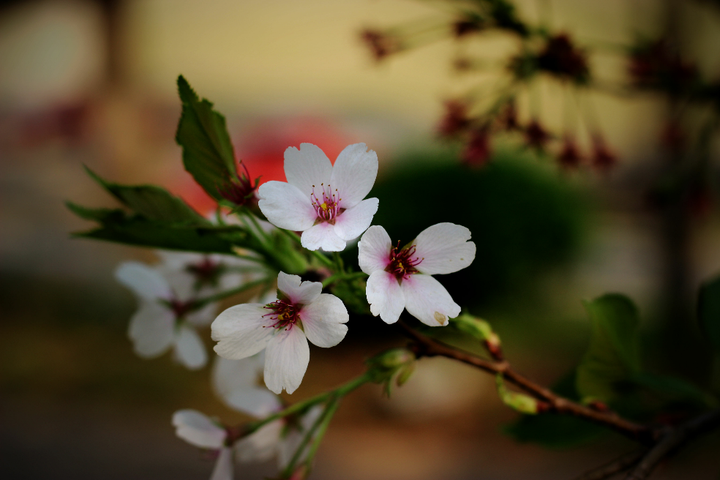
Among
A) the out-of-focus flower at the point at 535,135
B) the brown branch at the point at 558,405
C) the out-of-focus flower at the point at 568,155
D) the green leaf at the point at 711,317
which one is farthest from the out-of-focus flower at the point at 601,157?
the brown branch at the point at 558,405

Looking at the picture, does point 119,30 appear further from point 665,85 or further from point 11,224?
point 665,85

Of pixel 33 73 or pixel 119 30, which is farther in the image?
pixel 33 73

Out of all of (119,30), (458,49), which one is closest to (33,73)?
(119,30)

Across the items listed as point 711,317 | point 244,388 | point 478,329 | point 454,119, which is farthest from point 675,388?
point 454,119

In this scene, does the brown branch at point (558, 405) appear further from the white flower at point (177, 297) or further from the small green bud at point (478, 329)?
the white flower at point (177, 297)

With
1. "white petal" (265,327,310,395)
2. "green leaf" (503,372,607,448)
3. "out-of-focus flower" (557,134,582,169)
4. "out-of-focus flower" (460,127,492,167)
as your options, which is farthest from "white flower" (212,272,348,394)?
"out-of-focus flower" (557,134,582,169)

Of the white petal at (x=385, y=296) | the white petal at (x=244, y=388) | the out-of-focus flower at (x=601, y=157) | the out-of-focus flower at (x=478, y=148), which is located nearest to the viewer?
the white petal at (x=385, y=296)
